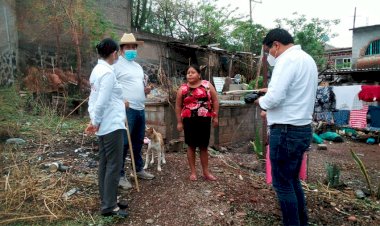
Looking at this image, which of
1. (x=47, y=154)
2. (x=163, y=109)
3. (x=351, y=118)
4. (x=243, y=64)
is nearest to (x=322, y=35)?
(x=243, y=64)

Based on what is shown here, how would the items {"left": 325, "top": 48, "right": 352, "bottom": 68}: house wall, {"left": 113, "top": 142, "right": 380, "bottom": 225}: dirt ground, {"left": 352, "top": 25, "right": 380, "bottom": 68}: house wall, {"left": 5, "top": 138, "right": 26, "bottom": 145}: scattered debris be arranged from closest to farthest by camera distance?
{"left": 113, "top": 142, "right": 380, "bottom": 225}: dirt ground
{"left": 5, "top": 138, "right": 26, "bottom": 145}: scattered debris
{"left": 352, "top": 25, "right": 380, "bottom": 68}: house wall
{"left": 325, "top": 48, "right": 352, "bottom": 68}: house wall

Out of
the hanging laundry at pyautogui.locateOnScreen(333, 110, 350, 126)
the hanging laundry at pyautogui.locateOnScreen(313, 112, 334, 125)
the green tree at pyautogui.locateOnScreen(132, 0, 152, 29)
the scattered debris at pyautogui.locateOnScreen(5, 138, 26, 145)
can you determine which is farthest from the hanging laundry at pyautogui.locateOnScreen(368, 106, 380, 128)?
the green tree at pyautogui.locateOnScreen(132, 0, 152, 29)

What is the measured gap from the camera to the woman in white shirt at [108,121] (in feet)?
10.3

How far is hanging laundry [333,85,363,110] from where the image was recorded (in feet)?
34.6

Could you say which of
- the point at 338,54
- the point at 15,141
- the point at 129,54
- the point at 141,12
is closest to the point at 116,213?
the point at 129,54

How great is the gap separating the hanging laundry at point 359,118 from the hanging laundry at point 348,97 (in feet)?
0.51

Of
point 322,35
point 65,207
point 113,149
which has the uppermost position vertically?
point 322,35

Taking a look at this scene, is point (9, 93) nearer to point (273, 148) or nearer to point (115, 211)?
point (115, 211)

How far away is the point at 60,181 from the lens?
13.4 ft

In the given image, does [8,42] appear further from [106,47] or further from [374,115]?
[374,115]

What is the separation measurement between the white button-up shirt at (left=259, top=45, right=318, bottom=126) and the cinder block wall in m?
3.88

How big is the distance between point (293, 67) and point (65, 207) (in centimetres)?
273

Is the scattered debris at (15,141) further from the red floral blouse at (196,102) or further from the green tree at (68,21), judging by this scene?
the green tree at (68,21)

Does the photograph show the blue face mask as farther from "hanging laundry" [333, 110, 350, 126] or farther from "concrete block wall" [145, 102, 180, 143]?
"hanging laundry" [333, 110, 350, 126]
